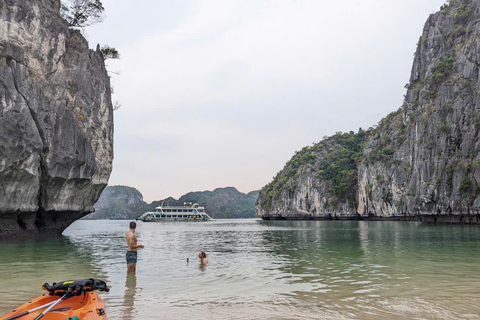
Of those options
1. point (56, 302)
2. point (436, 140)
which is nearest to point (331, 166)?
point (436, 140)

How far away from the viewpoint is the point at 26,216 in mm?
29062

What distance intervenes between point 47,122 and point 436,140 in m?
57.4

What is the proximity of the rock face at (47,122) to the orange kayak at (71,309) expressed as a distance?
21.6 m

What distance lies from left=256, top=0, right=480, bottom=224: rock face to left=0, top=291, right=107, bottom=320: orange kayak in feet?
180

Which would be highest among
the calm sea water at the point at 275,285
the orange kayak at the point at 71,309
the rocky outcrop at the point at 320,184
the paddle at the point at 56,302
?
the rocky outcrop at the point at 320,184

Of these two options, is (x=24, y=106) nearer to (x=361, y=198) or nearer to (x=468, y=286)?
(x=468, y=286)

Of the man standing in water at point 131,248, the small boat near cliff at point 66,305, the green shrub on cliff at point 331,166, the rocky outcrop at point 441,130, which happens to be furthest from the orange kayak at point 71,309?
the green shrub on cliff at point 331,166

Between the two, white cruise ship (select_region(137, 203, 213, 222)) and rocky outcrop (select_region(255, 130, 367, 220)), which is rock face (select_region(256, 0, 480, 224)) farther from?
white cruise ship (select_region(137, 203, 213, 222))

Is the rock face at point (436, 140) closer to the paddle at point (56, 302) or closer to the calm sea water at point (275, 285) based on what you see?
the calm sea water at point (275, 285)

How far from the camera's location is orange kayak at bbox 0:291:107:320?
19.7 feet

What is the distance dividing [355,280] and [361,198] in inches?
3457

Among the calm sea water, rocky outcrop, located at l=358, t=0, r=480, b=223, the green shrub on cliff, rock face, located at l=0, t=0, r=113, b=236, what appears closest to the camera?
the calm sea water

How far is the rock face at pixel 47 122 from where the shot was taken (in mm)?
25094

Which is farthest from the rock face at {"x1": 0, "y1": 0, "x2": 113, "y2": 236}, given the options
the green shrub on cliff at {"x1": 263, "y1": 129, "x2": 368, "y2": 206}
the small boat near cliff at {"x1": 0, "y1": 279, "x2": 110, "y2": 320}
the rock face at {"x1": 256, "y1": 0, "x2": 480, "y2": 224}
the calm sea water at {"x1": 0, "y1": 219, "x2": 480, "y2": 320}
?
the green shrub on cliff at {"x1": 263, "y1": 129, "x2": 368, "y2": 206}
